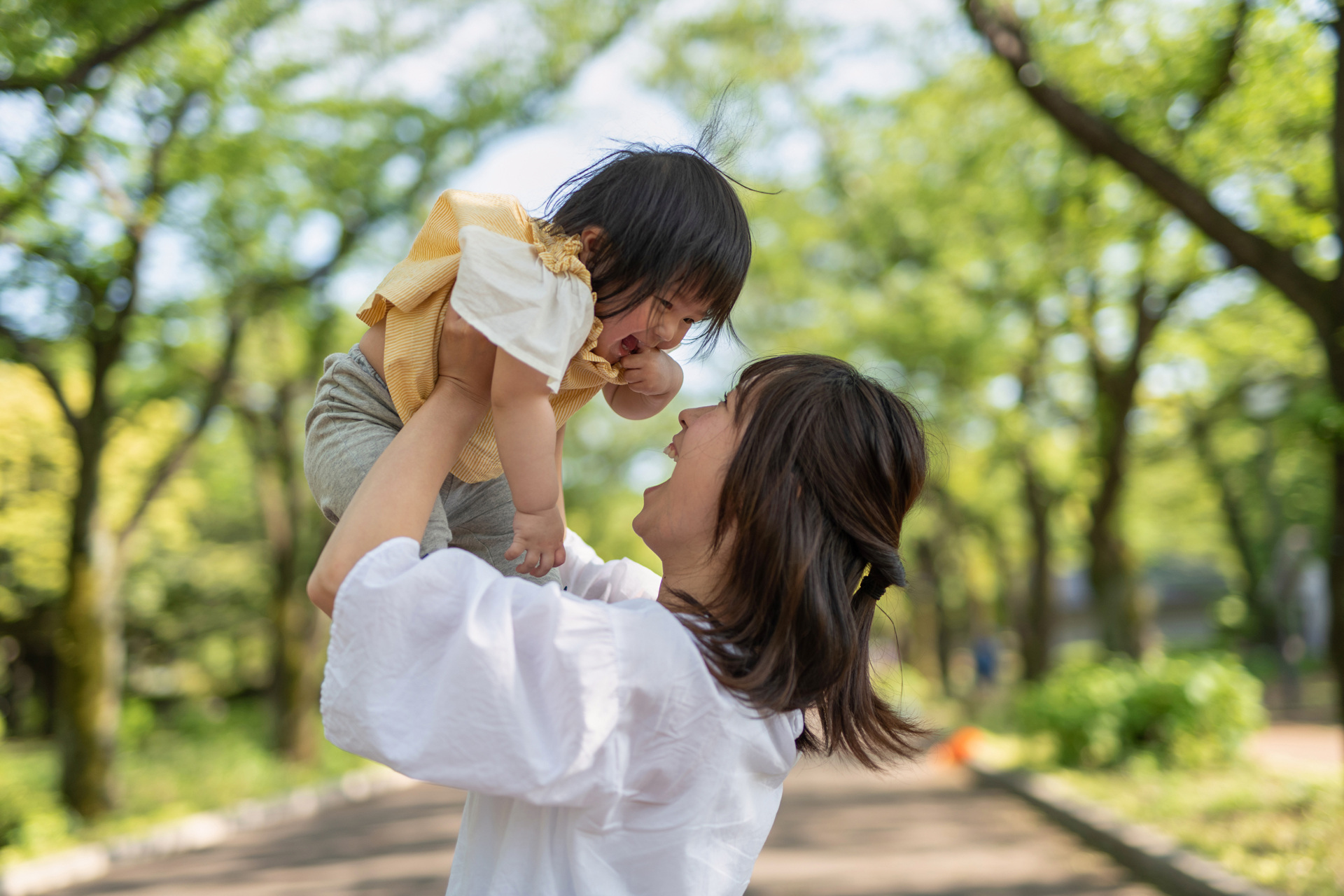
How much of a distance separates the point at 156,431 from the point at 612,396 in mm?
18062

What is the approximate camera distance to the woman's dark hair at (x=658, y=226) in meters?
1.51

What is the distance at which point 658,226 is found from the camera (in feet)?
4.94

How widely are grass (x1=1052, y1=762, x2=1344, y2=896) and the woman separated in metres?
5.70

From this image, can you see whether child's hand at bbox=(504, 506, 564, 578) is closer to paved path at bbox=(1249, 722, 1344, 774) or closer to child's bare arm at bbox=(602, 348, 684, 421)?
child's bare arm at bbox=(602, 348, 684, 421)

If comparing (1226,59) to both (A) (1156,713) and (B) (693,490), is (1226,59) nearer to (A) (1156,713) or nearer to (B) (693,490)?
(B) (693,490)

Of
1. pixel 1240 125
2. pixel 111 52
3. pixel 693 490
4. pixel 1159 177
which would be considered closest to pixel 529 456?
pixel 693 490

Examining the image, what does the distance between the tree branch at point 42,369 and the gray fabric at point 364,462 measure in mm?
9058

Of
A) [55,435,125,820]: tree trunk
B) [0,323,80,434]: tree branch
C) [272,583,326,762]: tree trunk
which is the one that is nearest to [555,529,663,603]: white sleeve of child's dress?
[0,323,80,434]: tree branch

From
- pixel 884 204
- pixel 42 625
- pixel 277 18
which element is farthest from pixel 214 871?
pixel 42 625

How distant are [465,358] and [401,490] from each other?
19cm

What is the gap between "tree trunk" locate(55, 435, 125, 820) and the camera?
34.5ft

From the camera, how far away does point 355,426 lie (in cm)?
149

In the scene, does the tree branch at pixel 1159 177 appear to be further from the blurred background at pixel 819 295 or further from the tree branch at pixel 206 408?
the tree branch at pixel 206 408

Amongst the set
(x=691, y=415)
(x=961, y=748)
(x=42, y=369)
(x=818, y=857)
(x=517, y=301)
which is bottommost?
(x=961, y=748)
